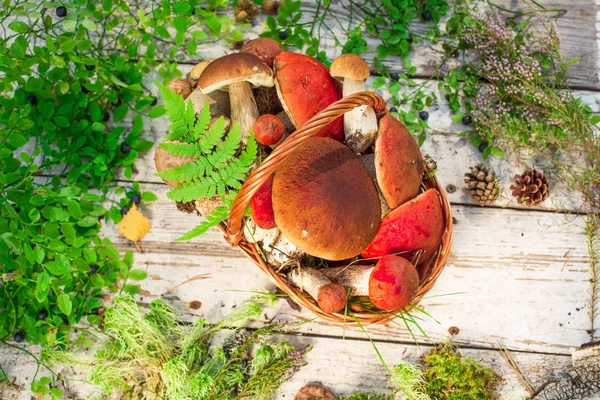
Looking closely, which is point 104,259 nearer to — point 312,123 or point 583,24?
point 312,123

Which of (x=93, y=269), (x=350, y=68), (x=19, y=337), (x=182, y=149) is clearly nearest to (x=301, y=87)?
(x=350, y=68)

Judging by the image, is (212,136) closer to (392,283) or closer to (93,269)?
(392,283)

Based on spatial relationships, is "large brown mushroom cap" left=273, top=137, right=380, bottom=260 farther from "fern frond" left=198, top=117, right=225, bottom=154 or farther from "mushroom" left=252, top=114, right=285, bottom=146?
"fern frond" left=198, top=117, right=225, bottom=154

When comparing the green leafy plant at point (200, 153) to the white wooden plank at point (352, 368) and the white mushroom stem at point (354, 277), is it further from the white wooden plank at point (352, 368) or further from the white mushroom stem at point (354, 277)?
the white wooden plank at point (352, 368)

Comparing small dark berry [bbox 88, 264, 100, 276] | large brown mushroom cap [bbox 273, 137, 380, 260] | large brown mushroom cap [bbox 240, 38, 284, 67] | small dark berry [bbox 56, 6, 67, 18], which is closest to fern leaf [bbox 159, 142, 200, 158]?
large brown mushroom cap [bbox 273, 137, 380, 260]

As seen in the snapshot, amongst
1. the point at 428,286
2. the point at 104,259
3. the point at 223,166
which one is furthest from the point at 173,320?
the point at 428,286

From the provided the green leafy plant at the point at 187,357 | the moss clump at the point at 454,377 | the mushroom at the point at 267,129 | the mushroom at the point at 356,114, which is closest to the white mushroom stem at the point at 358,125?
the mushroom at the point at 356,114
